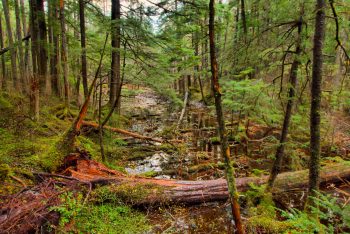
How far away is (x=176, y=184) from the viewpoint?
6078 millimetres

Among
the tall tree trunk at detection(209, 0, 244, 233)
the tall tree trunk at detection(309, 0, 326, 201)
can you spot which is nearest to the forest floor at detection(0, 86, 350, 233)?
the tall tree trunk at detection(309, 0, 326, 201)

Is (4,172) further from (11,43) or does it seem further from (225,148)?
(11,43)

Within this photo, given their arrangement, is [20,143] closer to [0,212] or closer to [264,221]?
[0,212]

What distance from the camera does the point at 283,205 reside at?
6062mm

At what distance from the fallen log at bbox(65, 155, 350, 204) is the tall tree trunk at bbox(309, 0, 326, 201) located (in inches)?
71.5

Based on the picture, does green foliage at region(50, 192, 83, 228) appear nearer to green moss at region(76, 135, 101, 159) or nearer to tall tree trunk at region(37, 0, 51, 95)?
green moss at region(76, 135, 101, 159)

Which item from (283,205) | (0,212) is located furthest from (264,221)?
(0,212)

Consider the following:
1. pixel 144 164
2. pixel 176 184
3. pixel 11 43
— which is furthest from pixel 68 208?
pixel 11 43

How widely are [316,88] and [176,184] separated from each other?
3.83 m

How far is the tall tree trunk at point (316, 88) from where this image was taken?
4160mm

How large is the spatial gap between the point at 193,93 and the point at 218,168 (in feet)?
60.6

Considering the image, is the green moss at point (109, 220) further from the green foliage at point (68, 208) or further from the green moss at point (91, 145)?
the green moss at point (91, 145)

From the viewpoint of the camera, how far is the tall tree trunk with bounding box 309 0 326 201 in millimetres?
4160

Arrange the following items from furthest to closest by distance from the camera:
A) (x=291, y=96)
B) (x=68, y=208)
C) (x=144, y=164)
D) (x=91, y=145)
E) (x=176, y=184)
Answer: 1. (x=144, y=164)
2. (x=91, y=145)
3. (x=176, y=184)
4. (x=291, y=96)
5. (x=68, y=208)
